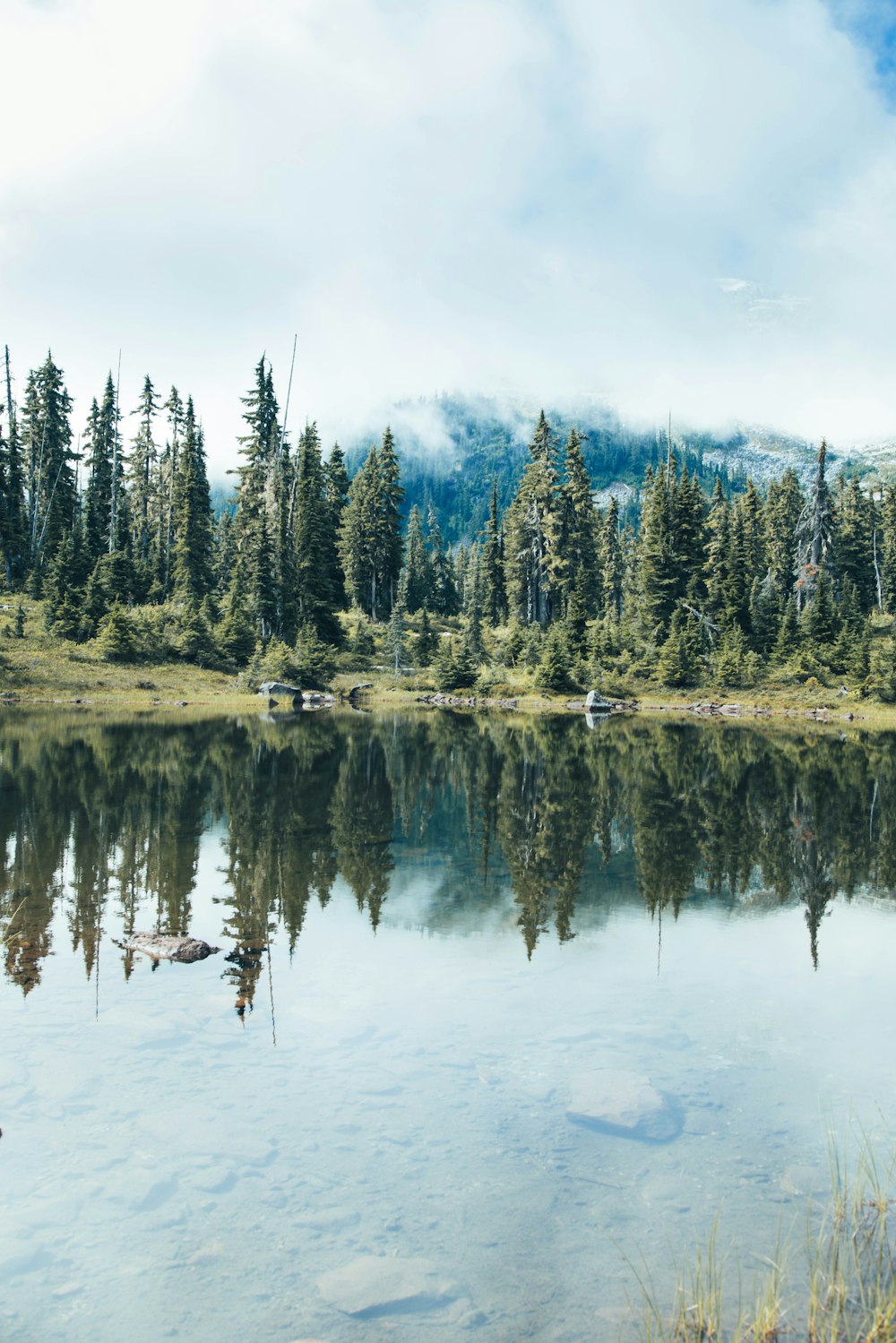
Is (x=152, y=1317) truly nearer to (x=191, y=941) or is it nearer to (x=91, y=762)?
(x=191, y=941)

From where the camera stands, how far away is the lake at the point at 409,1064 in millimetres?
6434

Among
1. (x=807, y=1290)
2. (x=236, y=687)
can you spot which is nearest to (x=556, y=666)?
(x=236, y=687)

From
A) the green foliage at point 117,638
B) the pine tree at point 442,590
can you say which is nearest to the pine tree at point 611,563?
the pine tree at point 442,590

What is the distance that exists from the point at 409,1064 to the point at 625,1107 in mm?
2364

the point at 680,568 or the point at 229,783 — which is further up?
the point at 680,568

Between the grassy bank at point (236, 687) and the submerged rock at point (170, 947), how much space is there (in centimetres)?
5080

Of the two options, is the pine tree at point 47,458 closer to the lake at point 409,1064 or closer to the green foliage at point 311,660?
the green foliage at point 311,660

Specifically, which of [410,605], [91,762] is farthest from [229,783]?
[410,605]

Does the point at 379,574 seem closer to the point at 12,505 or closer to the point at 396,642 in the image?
the point at 396,642

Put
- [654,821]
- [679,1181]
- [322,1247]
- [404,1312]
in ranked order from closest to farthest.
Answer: [404,1312], [322,1247], [679,1181], [654,821]

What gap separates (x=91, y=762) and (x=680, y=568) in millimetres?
63079

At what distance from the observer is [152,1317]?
6059 millimetres

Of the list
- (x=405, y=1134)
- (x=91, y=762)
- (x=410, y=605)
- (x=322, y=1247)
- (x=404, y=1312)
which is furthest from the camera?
(x=410, y=605)

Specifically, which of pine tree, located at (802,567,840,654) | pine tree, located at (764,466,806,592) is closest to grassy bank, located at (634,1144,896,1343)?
pine tree, located at (802,567,840,654)
